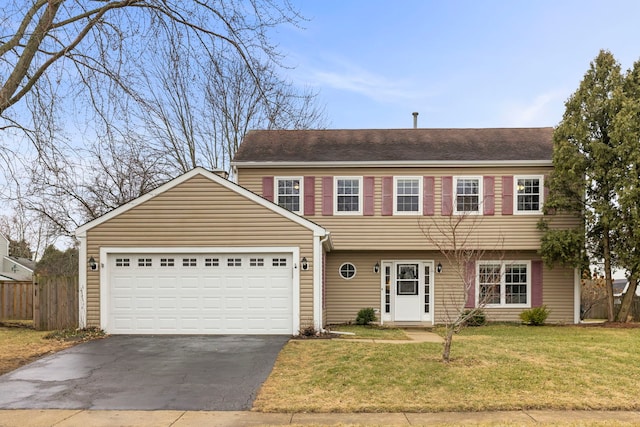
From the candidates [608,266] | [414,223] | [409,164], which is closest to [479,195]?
[414,223]

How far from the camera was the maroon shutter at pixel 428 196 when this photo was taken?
15.6m

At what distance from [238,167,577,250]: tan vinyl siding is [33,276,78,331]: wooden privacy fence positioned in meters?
5.81

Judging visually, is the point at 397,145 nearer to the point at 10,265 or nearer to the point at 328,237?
the point at 328,237

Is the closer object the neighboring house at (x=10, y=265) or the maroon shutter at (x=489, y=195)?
the maroon shutter at (x=489, y=195)

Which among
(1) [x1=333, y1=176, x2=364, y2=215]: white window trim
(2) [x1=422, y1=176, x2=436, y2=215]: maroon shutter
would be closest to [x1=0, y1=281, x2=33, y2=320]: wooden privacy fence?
(1) [x1=333, y1=176, x2=364, y2=215]: white window trim

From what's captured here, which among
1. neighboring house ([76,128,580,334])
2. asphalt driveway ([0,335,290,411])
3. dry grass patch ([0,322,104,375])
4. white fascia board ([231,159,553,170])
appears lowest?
dry grass patch ([0,322,104,375])

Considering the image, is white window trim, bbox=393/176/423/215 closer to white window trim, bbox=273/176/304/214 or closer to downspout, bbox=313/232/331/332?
white window trim, bbox=273/176/304/214

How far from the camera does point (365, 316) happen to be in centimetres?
1568

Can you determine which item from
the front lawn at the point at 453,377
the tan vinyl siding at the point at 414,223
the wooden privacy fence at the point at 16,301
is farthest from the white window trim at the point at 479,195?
the wooden privacy fence at the point at 16,301

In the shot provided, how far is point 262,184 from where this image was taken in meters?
15.7

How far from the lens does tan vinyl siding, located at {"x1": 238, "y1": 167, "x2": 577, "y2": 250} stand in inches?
609

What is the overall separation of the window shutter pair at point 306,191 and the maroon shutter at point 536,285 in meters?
Answer: 7.30

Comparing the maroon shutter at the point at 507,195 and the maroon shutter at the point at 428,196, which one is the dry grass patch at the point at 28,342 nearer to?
the maroon shutter at the point at 428,196

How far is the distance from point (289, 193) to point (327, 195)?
120 cm
